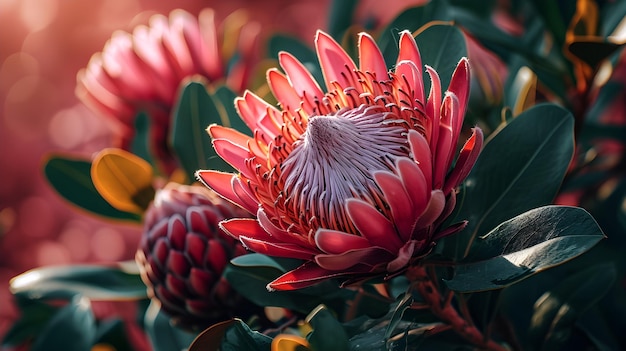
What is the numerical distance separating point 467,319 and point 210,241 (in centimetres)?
33

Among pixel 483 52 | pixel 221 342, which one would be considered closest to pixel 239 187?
pixel 221 342

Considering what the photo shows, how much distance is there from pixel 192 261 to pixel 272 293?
5.2 inches

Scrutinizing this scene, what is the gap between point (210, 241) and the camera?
0.88 m

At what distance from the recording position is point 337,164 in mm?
693

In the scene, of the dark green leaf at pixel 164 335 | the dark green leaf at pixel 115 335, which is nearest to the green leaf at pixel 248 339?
the dark green leaf at pixel 164 335

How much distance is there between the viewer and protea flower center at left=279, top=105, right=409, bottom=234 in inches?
26.3

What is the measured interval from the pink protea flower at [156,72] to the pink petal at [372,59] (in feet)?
2.03

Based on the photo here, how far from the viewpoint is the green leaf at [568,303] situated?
0.85 metres

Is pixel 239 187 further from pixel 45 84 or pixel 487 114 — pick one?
pixel 45 84

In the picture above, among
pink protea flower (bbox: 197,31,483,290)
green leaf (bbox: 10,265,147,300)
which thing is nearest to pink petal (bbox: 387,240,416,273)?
pink protea flower (bbox: 197,31,483,290)

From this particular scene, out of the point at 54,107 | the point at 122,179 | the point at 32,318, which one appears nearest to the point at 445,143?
the point at 122,179

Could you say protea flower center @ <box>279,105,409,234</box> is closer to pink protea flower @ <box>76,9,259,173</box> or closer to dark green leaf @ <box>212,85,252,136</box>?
dark green leaf @ <box>212,85,252,136</box>

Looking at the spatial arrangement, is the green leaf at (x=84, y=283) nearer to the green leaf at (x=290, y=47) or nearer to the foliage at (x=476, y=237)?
the foliage at (x=476, y=237)

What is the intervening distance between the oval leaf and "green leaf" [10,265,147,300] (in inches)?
4.6
